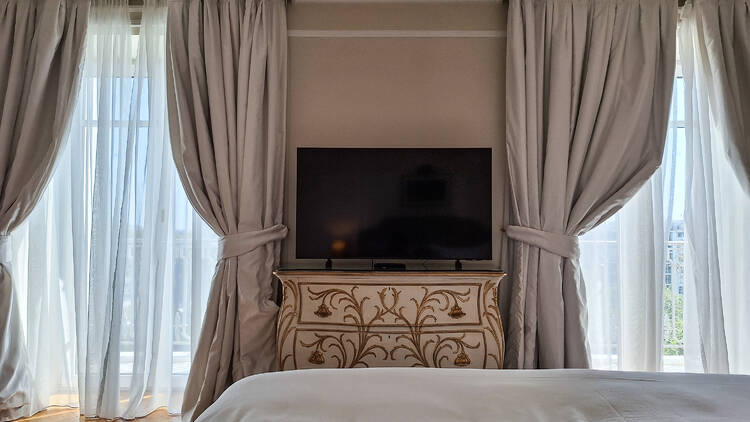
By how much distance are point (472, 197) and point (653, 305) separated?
4.17 feet

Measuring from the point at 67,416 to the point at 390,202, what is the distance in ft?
7.42

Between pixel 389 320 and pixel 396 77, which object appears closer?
pixel 389 320

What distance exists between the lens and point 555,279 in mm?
2934

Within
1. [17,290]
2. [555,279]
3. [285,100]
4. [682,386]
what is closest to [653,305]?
[555,279]

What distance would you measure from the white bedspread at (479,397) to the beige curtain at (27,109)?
245cm

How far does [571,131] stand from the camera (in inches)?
119

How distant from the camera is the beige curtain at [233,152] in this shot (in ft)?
9.66

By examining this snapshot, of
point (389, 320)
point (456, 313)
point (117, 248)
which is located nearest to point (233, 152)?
point (117, 248)

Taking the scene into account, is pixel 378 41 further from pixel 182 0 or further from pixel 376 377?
pixel 376 377

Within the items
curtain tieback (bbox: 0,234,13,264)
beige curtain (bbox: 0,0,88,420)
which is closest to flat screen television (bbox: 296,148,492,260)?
beige curtain (bbox: 0,0,88,420)

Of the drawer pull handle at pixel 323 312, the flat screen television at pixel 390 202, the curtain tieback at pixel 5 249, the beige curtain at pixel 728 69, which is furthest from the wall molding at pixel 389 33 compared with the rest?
the curtain tieback at pixel 5 249

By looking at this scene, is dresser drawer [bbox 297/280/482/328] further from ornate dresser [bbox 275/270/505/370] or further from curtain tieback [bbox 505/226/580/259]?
curtain tieback [bbox 505/226/580/259]

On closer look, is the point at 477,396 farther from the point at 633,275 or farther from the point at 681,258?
the point at 681,258

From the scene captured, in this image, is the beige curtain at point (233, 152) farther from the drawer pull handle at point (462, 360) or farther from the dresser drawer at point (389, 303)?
the drawer pull handle at point (462, 360)
